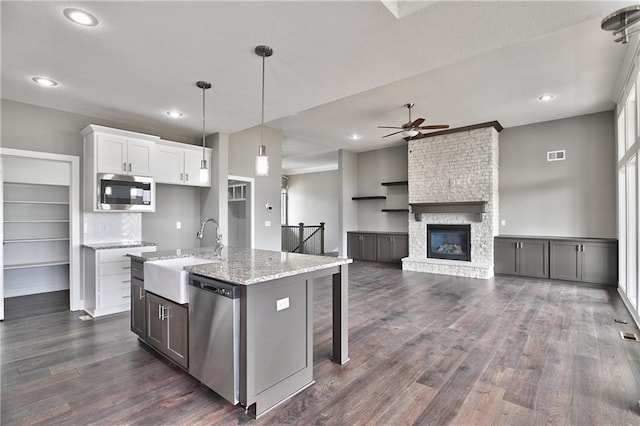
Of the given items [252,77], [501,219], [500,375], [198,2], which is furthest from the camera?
[501,219]

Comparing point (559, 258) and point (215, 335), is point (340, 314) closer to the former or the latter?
point (215, 335)

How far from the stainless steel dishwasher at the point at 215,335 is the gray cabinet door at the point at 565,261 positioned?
6311 millimetres

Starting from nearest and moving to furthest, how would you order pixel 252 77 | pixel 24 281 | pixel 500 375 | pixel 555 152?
1. pixel 500 375
2. pixel 252 77
3. pixel 24 281
4. pixel 555 152

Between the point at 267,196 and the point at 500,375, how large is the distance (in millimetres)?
5024

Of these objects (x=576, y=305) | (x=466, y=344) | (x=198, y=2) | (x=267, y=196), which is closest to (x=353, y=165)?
(x=267, y=196)

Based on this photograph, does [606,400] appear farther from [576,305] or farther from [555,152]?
[555,152]

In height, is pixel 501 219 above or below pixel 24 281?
above

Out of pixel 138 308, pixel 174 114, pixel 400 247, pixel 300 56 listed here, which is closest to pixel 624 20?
pixel 300 56

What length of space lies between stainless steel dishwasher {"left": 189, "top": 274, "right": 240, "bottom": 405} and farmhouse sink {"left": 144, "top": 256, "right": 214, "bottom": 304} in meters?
0.08

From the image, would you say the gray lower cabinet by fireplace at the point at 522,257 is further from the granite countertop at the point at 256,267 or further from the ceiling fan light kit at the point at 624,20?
the granite countertop at the point at 256,267

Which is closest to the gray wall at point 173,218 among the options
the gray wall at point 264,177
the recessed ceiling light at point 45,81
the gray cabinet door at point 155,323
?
the gray wall at point 264,177

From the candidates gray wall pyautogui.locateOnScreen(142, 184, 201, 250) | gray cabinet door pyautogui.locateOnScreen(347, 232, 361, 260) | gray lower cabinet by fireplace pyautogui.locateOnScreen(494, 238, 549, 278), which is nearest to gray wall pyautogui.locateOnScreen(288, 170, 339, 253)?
gray cabinet door pyautogui.locateOnScreen(347, 232, 361, 260)

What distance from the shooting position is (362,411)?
82.7 inches

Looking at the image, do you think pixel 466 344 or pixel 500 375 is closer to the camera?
pixel 500 375
